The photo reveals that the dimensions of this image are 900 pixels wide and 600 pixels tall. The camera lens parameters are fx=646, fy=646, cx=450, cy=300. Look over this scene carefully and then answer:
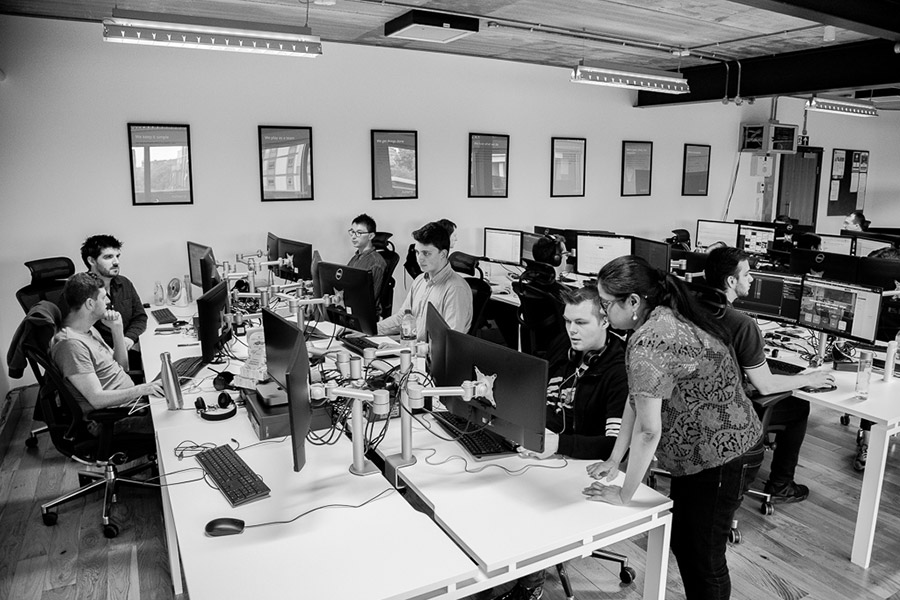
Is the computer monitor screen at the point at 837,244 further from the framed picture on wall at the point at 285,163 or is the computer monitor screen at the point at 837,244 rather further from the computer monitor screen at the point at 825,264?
the framed picture on wall at the point at 285,163

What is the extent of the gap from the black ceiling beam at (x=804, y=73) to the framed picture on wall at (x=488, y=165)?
211cm

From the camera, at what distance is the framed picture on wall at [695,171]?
27.6ft

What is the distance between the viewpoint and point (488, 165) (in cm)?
685

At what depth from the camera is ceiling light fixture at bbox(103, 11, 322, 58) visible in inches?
138

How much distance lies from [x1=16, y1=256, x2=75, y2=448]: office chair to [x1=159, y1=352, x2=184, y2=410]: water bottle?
174cm

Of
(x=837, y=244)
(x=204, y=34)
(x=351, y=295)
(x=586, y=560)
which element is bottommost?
(x=586, y=560)

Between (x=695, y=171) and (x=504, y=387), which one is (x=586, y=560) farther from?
(x=695, y=171)

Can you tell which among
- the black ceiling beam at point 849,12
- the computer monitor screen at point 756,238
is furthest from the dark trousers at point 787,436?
the computer monitor screen at point 756,238

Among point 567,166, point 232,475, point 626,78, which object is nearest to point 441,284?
point 232,475

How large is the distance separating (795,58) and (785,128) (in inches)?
110

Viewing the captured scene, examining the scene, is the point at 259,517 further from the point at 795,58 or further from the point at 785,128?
the point at 785,128

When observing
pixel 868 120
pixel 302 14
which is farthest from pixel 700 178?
pixel 302 14

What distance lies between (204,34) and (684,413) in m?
3.26

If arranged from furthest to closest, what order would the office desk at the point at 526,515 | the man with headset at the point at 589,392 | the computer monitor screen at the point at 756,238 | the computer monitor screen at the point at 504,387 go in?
1. the computer monitor screen at the point at 756,238
2. the man with headset at the point at 589,392
3. the computer monitor screen at the point at 504,387
4. the office desk at the point at 526,515
